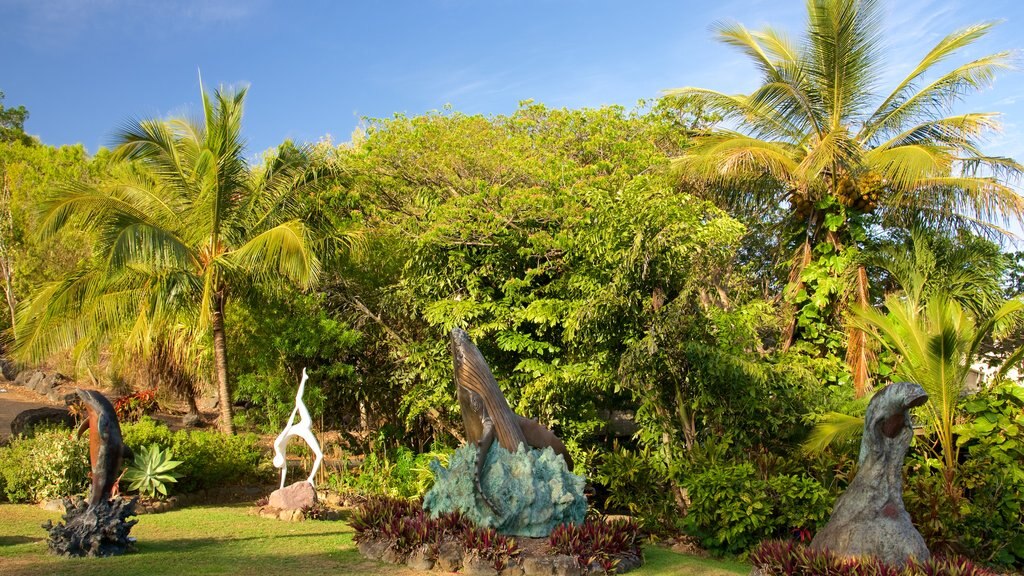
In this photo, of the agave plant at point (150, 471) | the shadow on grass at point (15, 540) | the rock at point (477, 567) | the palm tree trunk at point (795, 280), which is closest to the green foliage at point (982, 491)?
the palm tree trunk at point (795, 280)

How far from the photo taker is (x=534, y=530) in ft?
27.0

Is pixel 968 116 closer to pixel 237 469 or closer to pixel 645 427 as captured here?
pixel 645 427

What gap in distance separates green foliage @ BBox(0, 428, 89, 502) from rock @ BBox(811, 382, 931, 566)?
993 cm

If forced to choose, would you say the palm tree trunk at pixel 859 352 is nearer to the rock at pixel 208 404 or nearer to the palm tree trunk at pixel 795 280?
the palm tree trunk at pixel 795 280

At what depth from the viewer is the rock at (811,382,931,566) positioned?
6918 mm

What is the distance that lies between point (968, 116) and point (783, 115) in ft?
9.81

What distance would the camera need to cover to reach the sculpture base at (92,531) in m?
7.41

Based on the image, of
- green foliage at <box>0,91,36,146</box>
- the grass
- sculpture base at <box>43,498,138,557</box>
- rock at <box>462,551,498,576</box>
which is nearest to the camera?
the grass

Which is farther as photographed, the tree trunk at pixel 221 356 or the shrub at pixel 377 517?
the tree trunk at pixel 221 356

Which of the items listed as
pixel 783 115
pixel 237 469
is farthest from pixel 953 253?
pixel 237 469

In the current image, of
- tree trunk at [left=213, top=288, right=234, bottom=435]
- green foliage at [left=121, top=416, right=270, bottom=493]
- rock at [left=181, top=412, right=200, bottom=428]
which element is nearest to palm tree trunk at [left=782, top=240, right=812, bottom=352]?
green foliage at [left=121, top=416, right=270, bottom=493]

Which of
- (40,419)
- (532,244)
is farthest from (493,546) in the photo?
(40,419)

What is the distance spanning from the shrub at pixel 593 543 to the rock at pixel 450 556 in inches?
37.6

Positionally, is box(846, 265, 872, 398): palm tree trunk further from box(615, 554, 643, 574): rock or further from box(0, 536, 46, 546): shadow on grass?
box(0, 536, 46, 546): shadow on grass
